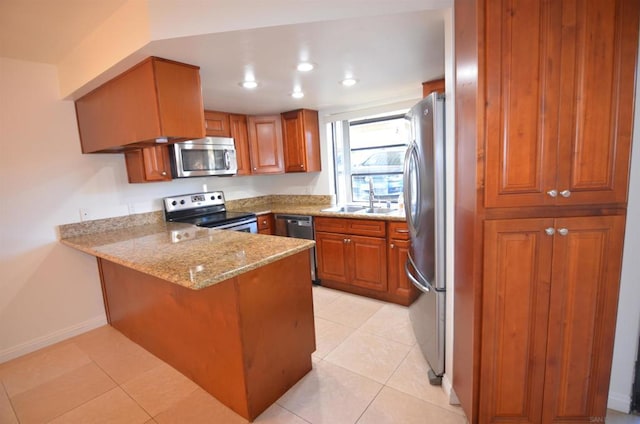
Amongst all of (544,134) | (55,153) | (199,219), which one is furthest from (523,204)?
(55,153)

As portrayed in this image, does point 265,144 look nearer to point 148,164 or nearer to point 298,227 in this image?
point 298,227

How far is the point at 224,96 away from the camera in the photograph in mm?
2826

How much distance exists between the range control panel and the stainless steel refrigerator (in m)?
2.47

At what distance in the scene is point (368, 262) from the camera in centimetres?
303

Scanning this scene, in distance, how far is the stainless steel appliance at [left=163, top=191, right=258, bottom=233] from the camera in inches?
126

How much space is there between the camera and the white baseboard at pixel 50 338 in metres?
2.36

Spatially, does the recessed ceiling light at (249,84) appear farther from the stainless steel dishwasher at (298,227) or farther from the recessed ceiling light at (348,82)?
the stainless steel dishwasher at (298,227)

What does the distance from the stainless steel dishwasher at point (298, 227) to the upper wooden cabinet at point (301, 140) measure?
0.66 m

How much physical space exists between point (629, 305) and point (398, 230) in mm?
1564

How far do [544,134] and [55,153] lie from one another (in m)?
3.39

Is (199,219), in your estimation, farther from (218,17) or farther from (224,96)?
(218,17)

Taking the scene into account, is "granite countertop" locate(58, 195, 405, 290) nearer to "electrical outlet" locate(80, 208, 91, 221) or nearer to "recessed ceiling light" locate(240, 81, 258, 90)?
"electrical outlet" locate(80, 208, 91, 221)

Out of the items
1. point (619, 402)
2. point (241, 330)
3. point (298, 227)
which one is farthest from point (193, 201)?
point (619, 402)

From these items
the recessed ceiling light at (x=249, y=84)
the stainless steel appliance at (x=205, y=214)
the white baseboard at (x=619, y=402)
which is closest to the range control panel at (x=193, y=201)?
the stainless steel appliance at (x=205, y=214)
